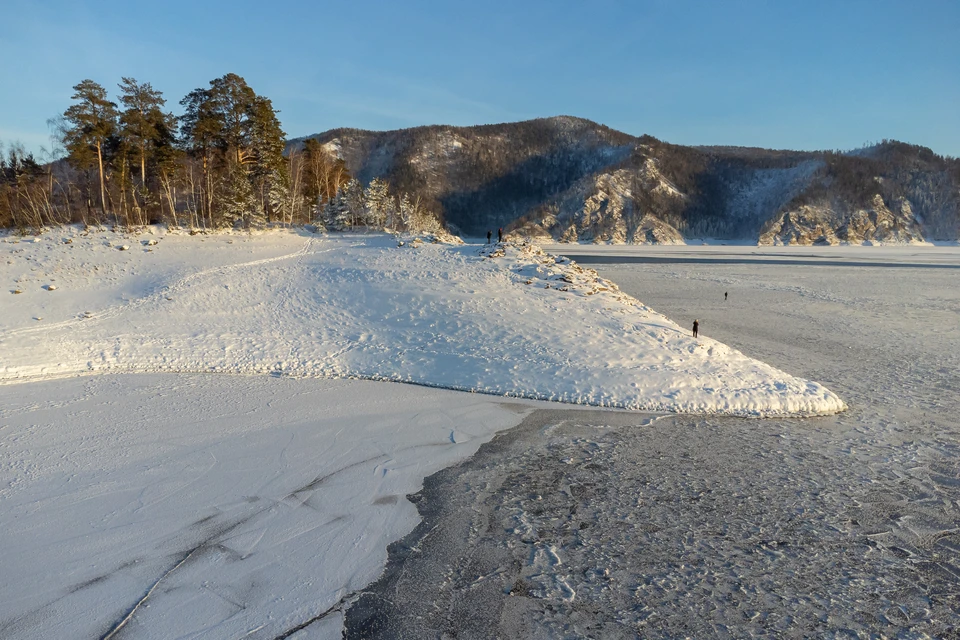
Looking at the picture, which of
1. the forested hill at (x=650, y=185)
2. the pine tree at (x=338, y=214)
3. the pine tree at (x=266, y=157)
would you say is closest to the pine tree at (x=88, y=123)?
the pine tree at (x=266, y=157)

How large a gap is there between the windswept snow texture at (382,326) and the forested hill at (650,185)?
349ft

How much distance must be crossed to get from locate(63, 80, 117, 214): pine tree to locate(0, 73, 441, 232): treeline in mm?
59

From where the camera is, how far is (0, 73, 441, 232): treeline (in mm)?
38219

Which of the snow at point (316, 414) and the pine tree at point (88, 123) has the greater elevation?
the pine tree at point (88, 123)

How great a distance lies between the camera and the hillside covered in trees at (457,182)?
40500mm

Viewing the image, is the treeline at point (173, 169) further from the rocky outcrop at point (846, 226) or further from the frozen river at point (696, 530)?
the rocky outcrop at point (846, 226)

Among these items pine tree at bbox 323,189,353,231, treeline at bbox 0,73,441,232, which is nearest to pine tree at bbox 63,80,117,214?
treeline at bbox 0,73,441,232

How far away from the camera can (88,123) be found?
3703cm

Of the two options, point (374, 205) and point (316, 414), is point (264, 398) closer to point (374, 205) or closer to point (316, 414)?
point (316, 414)

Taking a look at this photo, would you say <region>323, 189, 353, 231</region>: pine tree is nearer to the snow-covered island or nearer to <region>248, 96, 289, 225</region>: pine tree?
<region>248, 96, 289, 225</region>: pine tree

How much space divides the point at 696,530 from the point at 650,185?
503ft

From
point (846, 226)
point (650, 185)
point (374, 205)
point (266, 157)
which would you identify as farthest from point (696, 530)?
point (650, 185)

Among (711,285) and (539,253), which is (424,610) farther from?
(711,285)

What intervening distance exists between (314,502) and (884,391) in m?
15.6
